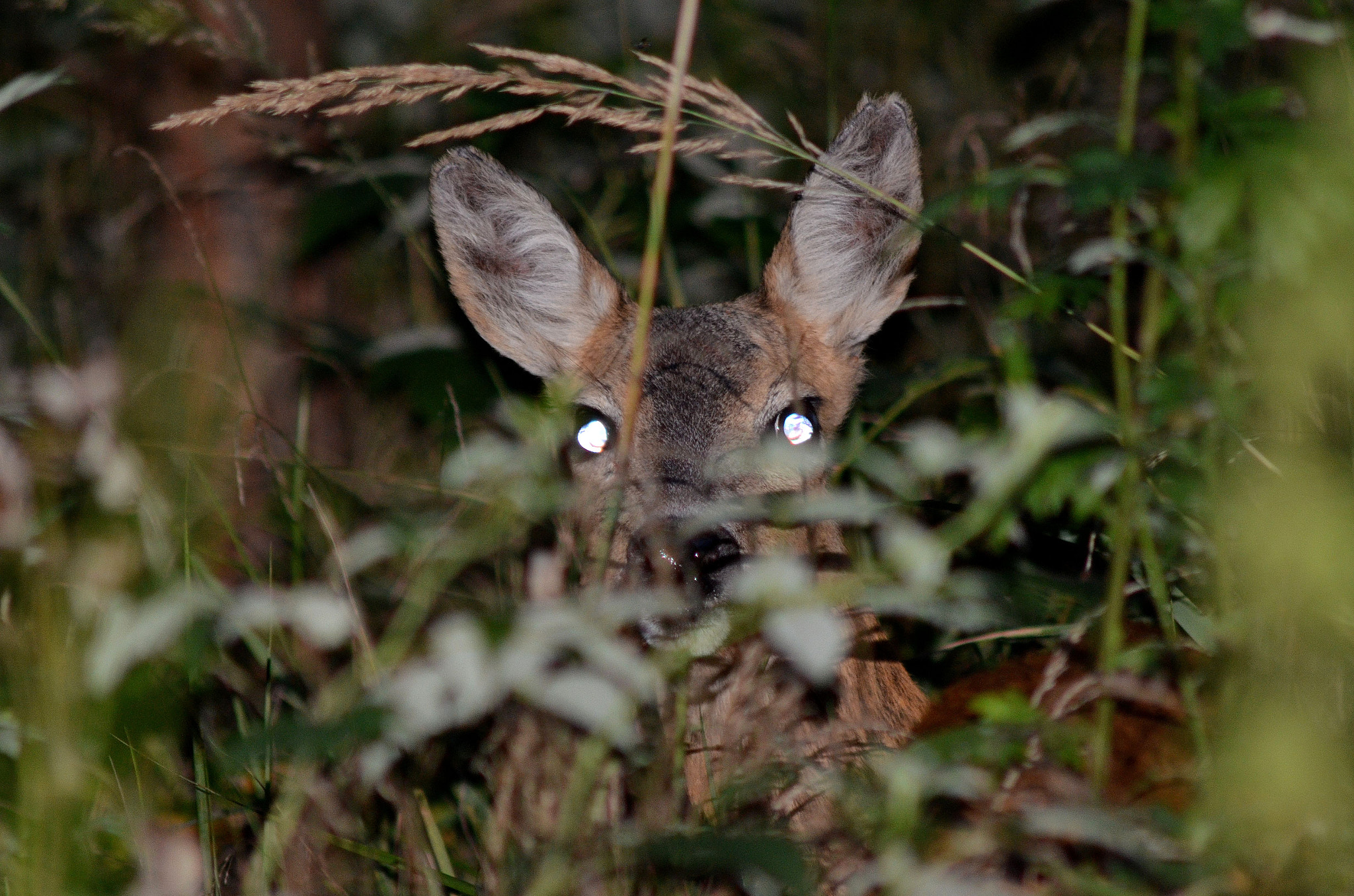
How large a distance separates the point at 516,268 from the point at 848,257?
1.04 m

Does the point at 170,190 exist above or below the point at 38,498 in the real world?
above

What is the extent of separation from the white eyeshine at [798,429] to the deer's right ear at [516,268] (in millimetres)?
824

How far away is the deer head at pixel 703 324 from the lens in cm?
314

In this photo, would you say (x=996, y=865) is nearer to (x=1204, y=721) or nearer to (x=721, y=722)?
(x=1204, y=721)

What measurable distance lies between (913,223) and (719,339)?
1.32m

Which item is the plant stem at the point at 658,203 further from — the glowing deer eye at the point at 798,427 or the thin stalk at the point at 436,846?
the glowing deer eye at the point at 798,427

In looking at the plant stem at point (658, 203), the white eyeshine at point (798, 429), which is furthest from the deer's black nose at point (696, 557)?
the white eyeshine at point (798, 429)

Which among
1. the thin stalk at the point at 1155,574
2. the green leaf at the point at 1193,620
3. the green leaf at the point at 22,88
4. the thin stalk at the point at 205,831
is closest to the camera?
the thin stalk at the point at 1155,574

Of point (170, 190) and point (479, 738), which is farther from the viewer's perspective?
point (170, 190)

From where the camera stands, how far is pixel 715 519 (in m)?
1.78

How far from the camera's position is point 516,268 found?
3938mm

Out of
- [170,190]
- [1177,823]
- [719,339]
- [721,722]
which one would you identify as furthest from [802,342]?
[1177,823]

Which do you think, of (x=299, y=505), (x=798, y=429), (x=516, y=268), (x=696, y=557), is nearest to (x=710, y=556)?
(x=696, y=557)

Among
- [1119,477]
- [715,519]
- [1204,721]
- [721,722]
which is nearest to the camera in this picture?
[715,519]
